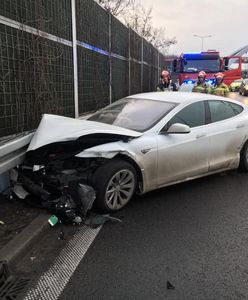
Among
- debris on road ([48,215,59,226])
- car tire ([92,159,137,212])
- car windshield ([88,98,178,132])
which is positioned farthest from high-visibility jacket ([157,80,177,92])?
debris on road ([48,215,59,226])

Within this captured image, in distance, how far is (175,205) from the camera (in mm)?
5461

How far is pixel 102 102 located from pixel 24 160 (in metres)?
6.60

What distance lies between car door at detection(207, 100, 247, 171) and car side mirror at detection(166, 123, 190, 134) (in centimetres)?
82

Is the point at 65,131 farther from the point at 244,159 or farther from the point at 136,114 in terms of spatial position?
the point at 244,159

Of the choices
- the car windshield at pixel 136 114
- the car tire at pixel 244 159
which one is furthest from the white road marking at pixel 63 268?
the car tire at pixel 244 159

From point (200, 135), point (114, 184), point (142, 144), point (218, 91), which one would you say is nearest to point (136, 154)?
point (142, 144)

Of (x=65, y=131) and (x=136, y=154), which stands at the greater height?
(x=65, y=131)

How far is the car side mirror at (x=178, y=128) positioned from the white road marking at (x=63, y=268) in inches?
73.2

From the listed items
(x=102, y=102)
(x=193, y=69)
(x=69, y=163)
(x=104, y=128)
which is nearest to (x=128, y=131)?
(x=104, y=128)

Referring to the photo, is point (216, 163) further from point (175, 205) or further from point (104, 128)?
point (104, 128)

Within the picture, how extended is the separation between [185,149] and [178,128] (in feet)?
1.34

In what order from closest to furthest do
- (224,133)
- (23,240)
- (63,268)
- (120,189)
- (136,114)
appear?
(63,268) < (23,240) < (120,189) < (136,114) < (224,133)

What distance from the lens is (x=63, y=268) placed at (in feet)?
12.0

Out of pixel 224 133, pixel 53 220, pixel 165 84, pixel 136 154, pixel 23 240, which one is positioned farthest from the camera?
pixel 165 84
